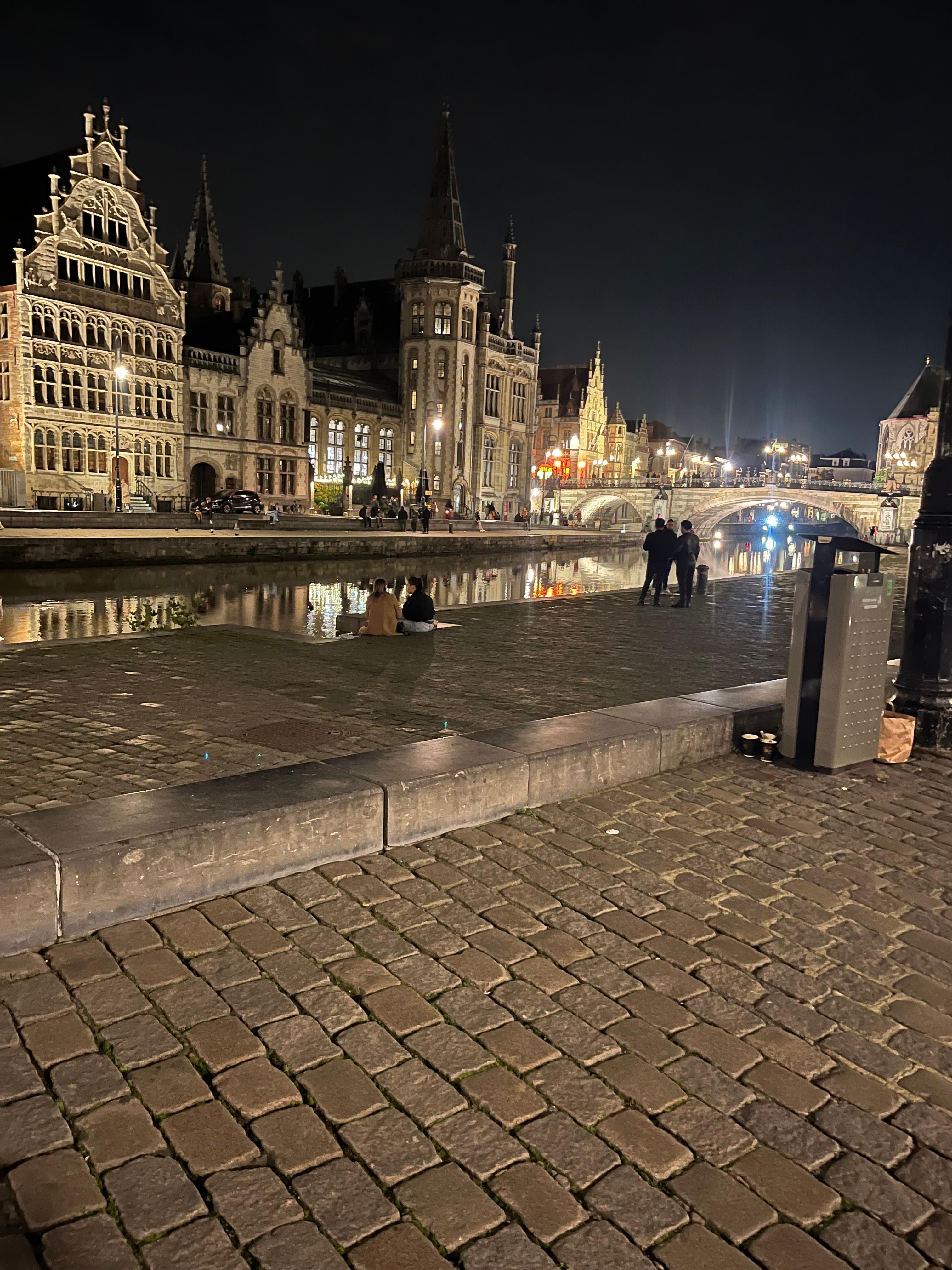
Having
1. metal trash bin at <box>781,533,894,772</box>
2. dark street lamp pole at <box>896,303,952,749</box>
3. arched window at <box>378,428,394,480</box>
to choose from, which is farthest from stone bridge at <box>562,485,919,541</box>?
metal trash bin at <box>781,533,894,772</box>

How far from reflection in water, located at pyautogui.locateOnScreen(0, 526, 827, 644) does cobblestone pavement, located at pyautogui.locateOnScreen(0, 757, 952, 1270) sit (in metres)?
8.08

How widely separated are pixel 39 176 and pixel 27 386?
10.8 m

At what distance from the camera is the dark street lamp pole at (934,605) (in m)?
7.10

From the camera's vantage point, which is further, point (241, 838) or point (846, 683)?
point (846, 683)

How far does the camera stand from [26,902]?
11.6 feet

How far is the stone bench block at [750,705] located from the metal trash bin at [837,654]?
11.9 inches

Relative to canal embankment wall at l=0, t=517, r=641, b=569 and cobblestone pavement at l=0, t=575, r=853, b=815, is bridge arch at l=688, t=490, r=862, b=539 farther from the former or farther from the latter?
cobblestone pavement at l=0, t=575, r=853, b=815

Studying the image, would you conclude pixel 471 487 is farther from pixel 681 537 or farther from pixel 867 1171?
pixel 867 1171

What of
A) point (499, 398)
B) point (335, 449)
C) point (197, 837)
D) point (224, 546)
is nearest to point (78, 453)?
point (224, 546)

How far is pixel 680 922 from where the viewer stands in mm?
4055

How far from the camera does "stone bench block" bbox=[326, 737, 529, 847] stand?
4840 millimetres

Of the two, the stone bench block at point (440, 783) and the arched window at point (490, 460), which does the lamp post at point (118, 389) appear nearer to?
the arched window at point (490, 460)

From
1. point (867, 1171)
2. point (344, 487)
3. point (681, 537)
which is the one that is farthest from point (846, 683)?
point (344, 487)

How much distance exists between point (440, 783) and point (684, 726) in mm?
2200
